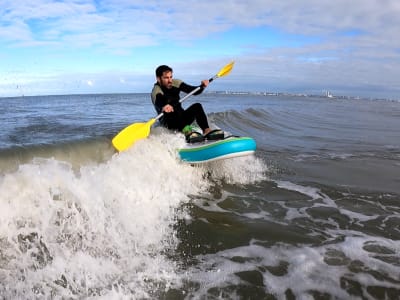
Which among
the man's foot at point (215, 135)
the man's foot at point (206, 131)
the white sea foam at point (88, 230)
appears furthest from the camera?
the man's foot at point (206, 131)

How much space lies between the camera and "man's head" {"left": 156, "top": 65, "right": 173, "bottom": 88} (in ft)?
24.8

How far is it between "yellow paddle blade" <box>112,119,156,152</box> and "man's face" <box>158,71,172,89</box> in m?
1.00

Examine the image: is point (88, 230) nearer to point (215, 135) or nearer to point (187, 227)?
point (187, 227)

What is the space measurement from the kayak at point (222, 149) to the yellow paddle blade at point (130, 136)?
3.43 ft

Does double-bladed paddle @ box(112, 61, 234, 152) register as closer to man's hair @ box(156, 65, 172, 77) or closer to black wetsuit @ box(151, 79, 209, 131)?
black wetsuit @ box(151, 79, 209, 131)

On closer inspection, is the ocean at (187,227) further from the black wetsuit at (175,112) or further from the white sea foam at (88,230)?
the black wetsuit at (175,112)

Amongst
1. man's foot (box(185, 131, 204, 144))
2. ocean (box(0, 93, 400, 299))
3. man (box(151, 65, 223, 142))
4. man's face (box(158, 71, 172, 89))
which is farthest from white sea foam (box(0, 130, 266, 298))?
man's face (box(158, 71, 172, 89))

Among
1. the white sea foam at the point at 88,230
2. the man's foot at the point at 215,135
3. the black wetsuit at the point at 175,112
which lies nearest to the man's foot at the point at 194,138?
the man's foot at the point at 215,135

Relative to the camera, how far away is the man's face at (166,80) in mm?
7613

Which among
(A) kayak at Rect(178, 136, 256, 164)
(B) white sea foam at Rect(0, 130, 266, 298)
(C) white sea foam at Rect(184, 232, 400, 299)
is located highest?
(A) kayak at Rect(178, 136, 256, 164)

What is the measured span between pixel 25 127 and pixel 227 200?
7.91 m

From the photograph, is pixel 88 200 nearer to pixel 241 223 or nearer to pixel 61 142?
pixel 241 223

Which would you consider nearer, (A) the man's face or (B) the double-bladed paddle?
(B) the double-bladed paddle

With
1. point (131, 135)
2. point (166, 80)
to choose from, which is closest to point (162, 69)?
point (166, 80)
